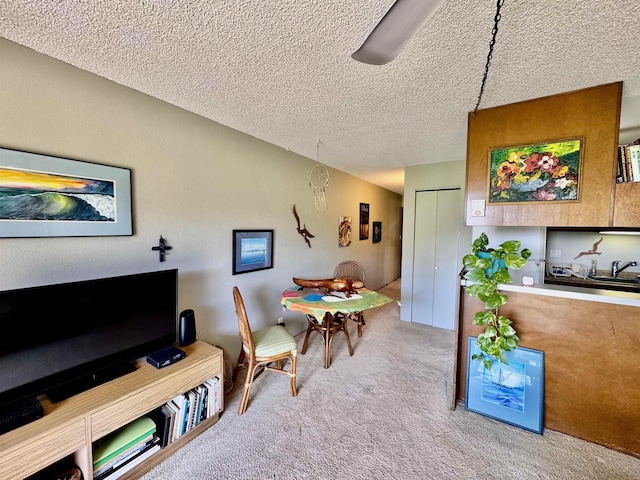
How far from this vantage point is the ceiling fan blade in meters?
0.78

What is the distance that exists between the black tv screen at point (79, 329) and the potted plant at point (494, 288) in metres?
2.21

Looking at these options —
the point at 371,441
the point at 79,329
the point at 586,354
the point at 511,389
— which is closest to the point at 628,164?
the point at 586,354

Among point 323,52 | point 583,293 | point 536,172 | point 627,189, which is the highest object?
point 323,52

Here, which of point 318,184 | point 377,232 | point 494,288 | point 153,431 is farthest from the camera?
point 377,232

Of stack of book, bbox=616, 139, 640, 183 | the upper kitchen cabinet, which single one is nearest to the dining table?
the upper kitchen cabinet

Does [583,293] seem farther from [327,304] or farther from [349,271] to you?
[349,271]

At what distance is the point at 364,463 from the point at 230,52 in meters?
2.58

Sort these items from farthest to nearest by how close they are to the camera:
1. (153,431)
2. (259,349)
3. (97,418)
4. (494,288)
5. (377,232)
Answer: (377,232) < (259,349) < (494,288) < (153,431) < (97,418)

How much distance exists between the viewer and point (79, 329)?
148cm

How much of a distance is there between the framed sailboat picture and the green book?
2.36m

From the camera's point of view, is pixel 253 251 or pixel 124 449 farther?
pixel 253 251

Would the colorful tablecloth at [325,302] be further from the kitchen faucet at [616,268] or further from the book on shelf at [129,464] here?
the kitchen faucet at [616,268]

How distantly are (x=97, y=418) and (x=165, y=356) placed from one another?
1.52 ft

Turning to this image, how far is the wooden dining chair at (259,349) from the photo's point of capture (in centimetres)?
208
